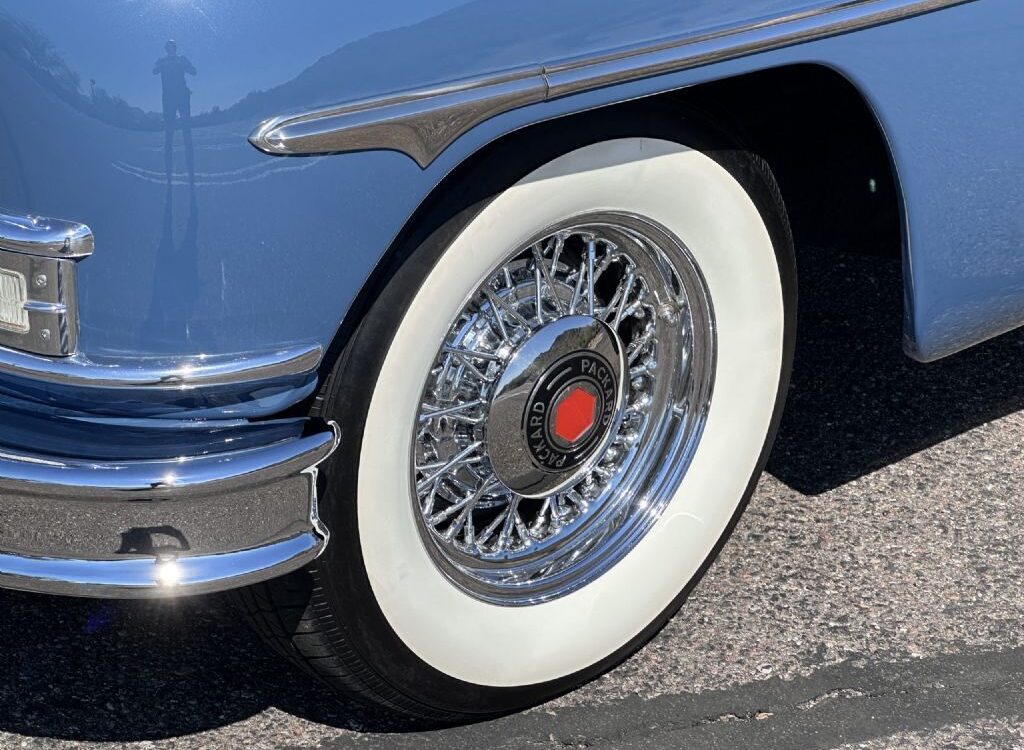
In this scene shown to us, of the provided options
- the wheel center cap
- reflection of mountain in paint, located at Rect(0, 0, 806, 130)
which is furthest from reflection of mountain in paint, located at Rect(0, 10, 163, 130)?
the wheel center cap

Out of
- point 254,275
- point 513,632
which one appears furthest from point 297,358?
point 513,632

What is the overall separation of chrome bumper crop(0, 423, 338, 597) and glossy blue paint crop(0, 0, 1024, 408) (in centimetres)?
11

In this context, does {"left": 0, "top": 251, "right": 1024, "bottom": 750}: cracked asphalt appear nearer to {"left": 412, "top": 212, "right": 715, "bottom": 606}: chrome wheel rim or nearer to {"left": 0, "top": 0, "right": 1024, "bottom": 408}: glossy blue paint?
{"left": 412, "top": 212, "right": 715, "bottom": 606}: chrome wheel rim

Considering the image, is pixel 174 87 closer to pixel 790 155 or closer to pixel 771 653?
→ pixel 790 155

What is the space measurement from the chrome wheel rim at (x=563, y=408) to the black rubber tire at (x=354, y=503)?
140 mm

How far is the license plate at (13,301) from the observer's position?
153 cm

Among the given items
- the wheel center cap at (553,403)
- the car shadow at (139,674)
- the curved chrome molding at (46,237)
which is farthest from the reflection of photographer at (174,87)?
the car shadow at (139,674)

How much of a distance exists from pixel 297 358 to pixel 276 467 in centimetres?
13

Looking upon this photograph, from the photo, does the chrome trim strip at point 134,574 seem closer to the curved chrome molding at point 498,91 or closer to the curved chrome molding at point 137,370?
the curved chrome molding at point 137,370

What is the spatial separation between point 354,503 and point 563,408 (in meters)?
0.44

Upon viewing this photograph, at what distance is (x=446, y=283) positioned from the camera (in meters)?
1.75

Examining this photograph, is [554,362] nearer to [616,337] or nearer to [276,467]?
[616,337]

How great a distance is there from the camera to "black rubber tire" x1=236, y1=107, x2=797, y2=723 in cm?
170

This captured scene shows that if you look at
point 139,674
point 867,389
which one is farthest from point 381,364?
point 867,389
